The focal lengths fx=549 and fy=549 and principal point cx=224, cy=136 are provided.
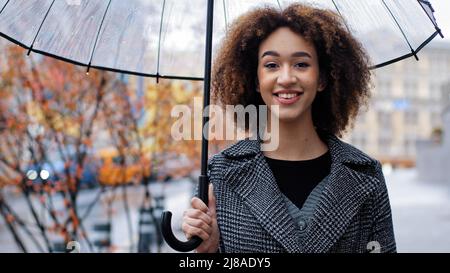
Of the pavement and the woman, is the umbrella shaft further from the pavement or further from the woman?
the pavement

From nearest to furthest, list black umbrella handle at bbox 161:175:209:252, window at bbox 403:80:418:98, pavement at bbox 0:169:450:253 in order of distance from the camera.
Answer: black umbrella handle at bbox 161:175:209:252, pavement at bbox 0:169:450:253, window at bbox 403:80:418:98

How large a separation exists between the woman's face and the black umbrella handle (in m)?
0.43

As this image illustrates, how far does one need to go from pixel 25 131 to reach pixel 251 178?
5.08 metres

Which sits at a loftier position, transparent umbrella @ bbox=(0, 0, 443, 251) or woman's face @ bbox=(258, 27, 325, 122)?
transparent umbrella @ bbox=(0, 0, 443, 251)

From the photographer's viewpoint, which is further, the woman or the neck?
the neck

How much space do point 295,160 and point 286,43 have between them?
457 mm

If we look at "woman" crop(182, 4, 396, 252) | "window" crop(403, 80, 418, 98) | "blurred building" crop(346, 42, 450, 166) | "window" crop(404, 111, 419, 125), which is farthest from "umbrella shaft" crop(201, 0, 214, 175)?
"window" crop(404, 111, 419, 125)

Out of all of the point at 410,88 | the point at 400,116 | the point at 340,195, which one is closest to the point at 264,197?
the point at 340,195

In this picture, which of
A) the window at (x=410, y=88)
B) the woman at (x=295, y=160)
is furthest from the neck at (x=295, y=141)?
the window at (x=410, y=88)

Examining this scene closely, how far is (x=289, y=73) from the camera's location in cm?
205

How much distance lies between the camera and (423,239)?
10812 mm

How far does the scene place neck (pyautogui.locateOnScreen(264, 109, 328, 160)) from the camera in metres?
2.17

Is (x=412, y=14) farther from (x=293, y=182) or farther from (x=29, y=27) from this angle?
(x=29, y=27)

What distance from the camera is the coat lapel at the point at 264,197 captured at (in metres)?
1.95
